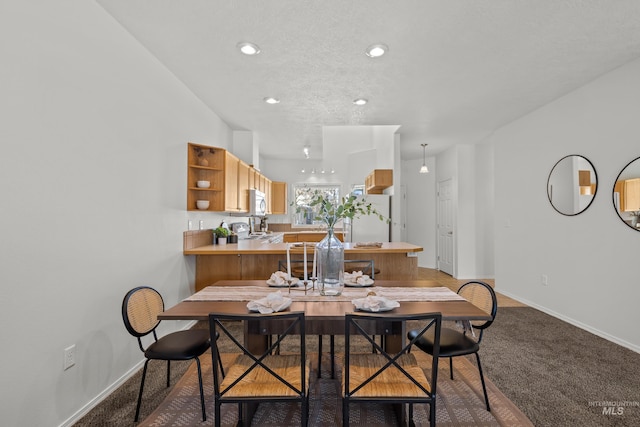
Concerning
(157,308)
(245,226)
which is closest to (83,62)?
(157,308)

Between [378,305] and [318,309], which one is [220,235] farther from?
[378,305]

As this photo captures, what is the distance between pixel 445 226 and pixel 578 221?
3.23m

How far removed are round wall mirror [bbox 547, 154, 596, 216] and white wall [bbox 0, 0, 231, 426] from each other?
425cm

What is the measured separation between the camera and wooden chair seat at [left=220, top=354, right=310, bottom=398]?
56.0 inches

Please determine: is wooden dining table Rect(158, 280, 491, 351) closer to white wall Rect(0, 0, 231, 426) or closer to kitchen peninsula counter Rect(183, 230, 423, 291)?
white wall Rect(0, 0, 231, 426)

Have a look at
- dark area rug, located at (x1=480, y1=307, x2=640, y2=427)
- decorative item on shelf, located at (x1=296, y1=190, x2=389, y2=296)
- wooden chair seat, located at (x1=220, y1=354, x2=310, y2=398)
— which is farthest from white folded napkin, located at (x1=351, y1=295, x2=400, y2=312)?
dark area rug, located at (x1=480, y1=307, x2=640, y2=427)

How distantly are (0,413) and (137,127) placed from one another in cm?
192

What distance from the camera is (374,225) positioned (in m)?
5.56

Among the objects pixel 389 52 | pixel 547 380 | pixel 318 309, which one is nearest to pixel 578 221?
pixel 547 380

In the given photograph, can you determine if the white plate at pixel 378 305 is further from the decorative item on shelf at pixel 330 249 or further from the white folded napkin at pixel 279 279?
the white folded napkin at pixel 279 279

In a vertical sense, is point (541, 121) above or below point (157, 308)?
above

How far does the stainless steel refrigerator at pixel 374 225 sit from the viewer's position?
215 inches

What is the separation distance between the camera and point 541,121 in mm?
4016

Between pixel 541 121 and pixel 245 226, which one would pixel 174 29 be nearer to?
pixel 245 226
